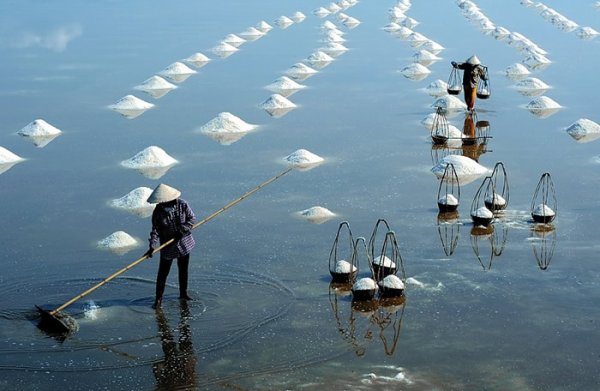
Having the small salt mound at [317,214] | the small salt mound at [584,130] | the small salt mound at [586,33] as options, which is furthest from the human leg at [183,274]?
the small salt mound at [586,33]

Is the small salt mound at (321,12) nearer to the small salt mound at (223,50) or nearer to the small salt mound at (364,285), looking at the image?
the small salt mound at (223,50)

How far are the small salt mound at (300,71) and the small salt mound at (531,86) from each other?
3583mm

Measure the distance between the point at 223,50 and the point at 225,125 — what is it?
7809mm

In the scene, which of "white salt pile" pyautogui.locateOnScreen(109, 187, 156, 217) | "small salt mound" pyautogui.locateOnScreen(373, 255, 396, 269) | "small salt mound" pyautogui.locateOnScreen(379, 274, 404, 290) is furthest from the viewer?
"white salt pile" pyautogui.locateOnScreen(109, 187, 156, 217)

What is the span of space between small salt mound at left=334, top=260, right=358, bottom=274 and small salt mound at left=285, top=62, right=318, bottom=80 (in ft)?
32.3

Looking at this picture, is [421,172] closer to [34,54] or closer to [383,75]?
[383,75]

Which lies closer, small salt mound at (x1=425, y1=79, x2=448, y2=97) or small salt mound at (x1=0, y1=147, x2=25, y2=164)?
small salt mound at (x1=0, y1=147, x2=25, y2=164)

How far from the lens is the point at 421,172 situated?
9695 mm

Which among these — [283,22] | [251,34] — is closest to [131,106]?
[251,34]

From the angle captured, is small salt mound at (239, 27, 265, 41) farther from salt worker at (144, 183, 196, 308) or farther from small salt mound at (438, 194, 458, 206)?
salt worker at (144, 183, 196, 308)

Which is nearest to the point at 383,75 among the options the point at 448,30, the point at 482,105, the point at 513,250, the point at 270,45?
the point at 482,105

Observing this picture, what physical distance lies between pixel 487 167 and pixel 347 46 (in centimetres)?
→ 1076

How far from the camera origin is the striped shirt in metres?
5.91

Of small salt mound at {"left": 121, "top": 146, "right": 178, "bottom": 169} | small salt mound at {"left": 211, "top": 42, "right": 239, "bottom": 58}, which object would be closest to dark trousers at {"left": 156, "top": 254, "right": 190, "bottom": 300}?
small salt mound at {"left": 121, "top": 146, "right": 178, "bottom": 169}
